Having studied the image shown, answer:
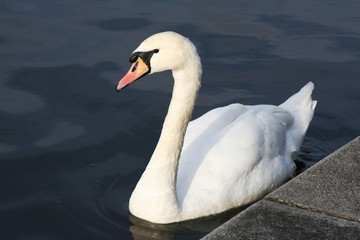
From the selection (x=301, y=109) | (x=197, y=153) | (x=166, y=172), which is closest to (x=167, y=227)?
(x=166, y=172)

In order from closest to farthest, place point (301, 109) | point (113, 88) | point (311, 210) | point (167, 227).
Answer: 1. point (311, 210)
2. point (167, 227)
3. point (301, 109)
4. point (113, 88)

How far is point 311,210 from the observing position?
467 cm

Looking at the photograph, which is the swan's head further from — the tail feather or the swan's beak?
the tail feather

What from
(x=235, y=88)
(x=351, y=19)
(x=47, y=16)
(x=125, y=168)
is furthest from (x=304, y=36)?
(x=125, y=168)

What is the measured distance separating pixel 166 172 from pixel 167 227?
1.51ft

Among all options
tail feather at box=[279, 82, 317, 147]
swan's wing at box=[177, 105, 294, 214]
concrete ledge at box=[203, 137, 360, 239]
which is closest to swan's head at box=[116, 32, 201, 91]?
swan's wing at box=[177, 105, 294, 214]

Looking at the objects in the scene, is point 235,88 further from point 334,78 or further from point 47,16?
point 47,16

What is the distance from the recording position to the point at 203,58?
9.83 metres

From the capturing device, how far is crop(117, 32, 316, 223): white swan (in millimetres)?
5680

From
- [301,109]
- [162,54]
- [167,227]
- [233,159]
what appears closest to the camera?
[162,54]

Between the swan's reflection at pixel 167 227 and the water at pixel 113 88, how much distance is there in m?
0.02

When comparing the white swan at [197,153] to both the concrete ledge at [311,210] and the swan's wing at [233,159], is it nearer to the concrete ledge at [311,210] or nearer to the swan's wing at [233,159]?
the swan's wing at [233,159]

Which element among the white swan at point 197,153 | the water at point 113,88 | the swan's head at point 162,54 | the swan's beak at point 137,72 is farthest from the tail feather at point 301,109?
the swan's beak at point 137,72

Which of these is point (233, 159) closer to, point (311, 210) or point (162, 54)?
point (162, 54)
